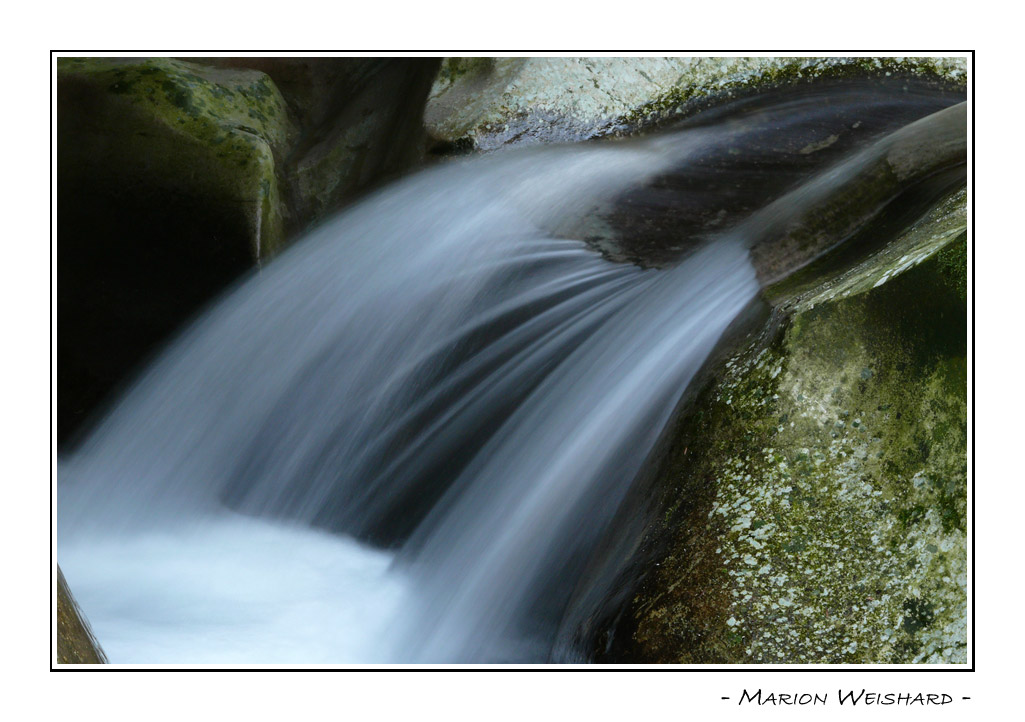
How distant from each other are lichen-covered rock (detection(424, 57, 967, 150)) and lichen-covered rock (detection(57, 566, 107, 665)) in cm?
318

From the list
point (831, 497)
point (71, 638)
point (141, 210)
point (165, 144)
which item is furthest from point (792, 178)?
point (71, 638)

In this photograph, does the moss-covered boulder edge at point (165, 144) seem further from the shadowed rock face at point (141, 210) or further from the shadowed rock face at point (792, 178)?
the shadowed rock face at point (792, 178)

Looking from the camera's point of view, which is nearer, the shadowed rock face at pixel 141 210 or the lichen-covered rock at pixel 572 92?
the shadowed rock face at pixel 141 210

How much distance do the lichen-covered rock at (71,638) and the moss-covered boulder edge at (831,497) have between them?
1.49 m

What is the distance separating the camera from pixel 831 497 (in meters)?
2.50

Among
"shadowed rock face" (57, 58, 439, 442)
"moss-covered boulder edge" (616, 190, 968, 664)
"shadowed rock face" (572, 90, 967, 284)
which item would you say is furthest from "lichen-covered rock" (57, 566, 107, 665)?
"shadowed rock face" (572, 90, 967, 284)

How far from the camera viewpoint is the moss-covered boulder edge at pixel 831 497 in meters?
2.41

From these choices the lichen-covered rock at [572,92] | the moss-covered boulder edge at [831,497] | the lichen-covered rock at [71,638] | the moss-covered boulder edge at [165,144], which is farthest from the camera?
the lichen-covered rock at [572,92]

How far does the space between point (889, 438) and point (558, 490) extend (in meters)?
1.23

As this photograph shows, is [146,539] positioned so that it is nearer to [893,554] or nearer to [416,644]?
[416,644]

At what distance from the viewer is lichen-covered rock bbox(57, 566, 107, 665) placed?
7.48ft

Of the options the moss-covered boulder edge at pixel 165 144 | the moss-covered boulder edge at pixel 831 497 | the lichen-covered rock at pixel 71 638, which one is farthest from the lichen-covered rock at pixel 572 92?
the lichen-covered rock at pixel 71 638

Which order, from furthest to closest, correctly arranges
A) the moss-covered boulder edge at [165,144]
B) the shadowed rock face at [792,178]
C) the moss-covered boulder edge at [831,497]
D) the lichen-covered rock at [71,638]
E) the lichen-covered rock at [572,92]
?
the lichen-covered rock at [572,92] → the moss-covered boulder edge at [165,144] → the shadowed rock face at [792,178] → the moss-covered boulder edge at [831,497] → the lichen-covered rock at [71,638]

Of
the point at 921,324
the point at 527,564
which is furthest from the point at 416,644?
the point at 921,324
